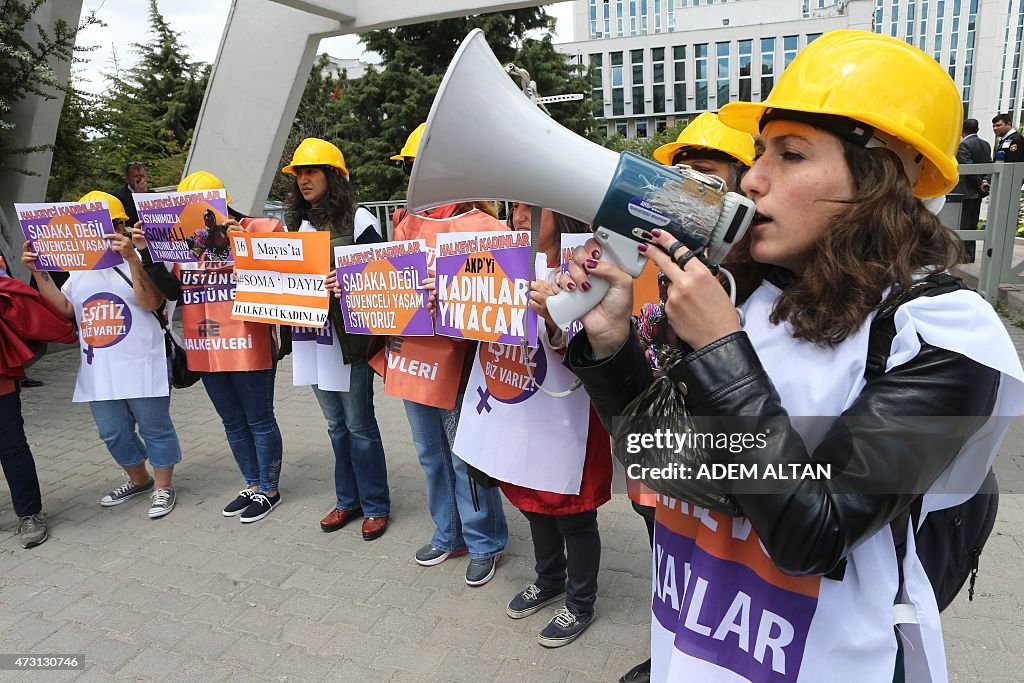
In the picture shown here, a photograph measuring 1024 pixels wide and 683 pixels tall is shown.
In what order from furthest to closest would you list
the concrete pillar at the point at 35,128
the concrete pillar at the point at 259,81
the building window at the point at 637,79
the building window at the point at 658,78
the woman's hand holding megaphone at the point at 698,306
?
the building window at the point at 637,79 < the building window at the point at 658,78 < the concrete pillar at the point at 259,81 < the concrete pillar at the point at 35,128 < the woman's hand holding megaphone at the point at 698,306

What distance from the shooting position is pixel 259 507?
3949mm

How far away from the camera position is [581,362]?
143 centimetres

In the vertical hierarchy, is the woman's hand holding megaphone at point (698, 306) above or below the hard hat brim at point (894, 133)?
below

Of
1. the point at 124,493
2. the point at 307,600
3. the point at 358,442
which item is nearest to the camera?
the point at 307,600

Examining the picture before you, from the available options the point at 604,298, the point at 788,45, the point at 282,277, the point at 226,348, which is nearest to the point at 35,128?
the point at 226,348

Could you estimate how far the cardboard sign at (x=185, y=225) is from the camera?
3.46 m

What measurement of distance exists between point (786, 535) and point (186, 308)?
3.62 metres

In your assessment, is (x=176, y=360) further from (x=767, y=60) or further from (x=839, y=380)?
(x=767, y=60)

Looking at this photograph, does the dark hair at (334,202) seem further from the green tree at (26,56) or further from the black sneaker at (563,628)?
the green tree at (26,56)

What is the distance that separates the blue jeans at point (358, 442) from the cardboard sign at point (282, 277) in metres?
0.40

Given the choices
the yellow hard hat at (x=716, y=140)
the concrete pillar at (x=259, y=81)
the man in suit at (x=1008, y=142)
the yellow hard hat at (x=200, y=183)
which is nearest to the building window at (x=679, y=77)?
the man in suit at (x=1008, y=142)

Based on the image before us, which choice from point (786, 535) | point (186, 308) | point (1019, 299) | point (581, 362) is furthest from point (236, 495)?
point (1019, 299)

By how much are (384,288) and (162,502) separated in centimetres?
231

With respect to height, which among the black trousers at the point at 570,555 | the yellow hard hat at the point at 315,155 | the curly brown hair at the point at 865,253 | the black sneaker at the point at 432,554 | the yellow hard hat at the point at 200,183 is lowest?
the black sneaker at the point at 432,554
